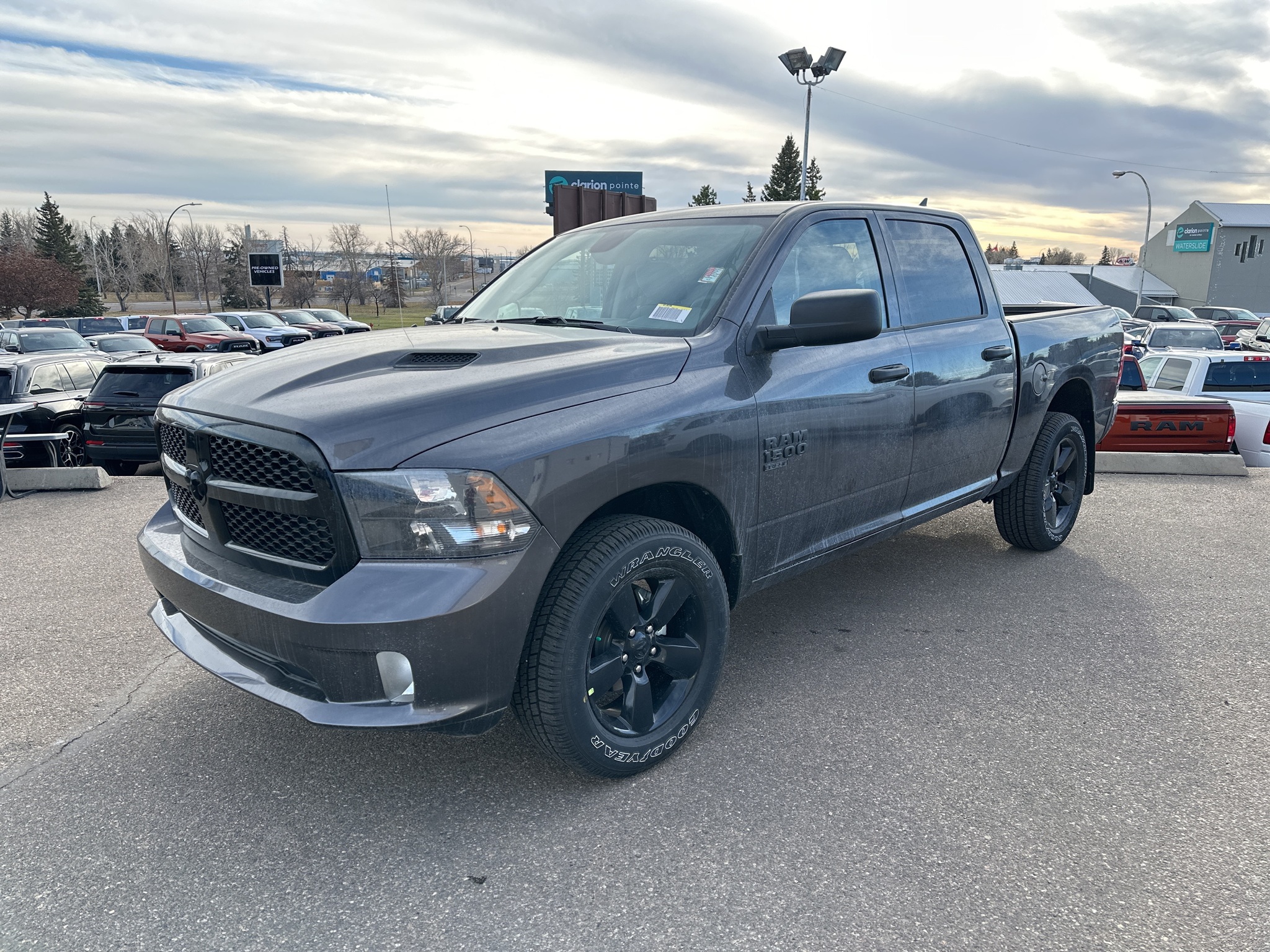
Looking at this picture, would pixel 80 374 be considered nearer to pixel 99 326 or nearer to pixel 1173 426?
pixel 1173 426

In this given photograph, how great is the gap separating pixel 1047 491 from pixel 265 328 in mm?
29758

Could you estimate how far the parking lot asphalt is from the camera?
2254mm

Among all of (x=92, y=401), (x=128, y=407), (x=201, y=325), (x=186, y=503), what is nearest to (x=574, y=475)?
(x=186, y=503)

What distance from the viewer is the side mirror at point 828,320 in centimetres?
297

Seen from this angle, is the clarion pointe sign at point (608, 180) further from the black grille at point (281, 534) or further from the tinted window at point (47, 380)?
the black grille at point (281, 534)

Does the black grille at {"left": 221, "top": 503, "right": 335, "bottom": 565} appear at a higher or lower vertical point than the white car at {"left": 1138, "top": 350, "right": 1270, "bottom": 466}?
higher

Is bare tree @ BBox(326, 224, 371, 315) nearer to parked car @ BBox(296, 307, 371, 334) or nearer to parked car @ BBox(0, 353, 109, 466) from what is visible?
parked car @ BBox(296, 307, 371, 334)

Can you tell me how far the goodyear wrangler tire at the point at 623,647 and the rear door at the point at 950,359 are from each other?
4.88ft

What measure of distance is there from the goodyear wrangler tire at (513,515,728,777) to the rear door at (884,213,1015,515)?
1487 millimetres

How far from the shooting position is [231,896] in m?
2.35

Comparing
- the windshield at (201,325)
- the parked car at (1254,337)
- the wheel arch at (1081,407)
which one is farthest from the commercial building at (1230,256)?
the wheel arch at (1081,407)

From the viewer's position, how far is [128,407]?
9180mm

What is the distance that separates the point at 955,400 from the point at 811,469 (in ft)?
3.85

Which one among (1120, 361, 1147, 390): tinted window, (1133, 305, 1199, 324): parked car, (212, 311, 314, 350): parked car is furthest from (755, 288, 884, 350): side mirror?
(1133, 305, 1199, 324): parked car
